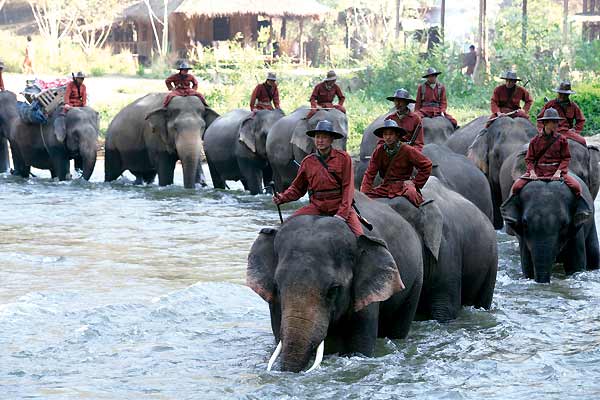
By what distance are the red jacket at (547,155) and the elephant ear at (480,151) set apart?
2.67 metres

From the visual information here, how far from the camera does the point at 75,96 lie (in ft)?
59.5

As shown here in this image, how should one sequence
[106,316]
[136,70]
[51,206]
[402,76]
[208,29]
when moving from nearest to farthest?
[106,316] < [51,206] < [402,76] < [136,70] < [208,29]

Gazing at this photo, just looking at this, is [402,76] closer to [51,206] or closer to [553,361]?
[51,206]

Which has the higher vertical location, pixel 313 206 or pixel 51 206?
pixel 313 206

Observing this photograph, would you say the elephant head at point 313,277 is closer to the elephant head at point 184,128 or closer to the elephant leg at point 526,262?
the elephant leg at point 526,262

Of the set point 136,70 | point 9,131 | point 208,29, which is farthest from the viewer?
point 208,29

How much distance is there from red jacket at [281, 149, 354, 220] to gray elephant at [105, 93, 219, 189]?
31.9ft

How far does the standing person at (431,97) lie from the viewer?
48.0 feet

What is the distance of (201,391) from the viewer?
7215mm

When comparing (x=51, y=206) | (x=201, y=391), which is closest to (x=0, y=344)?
(x=201, y=391)

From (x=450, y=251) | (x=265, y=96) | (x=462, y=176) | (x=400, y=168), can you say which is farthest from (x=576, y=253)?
(x=265, y=96)

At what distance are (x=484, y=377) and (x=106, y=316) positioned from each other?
3131mm

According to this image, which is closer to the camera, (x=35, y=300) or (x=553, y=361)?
(x=553, y=361)

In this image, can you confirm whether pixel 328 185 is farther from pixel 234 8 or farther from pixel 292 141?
pixel 234 8
